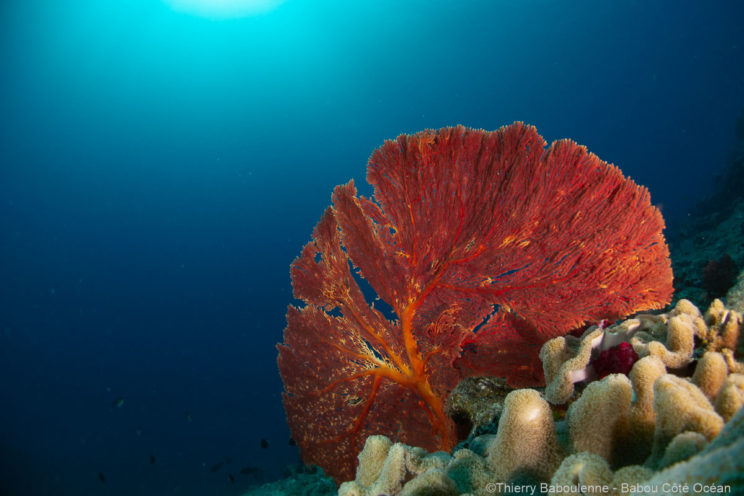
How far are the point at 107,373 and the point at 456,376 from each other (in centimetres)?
7590

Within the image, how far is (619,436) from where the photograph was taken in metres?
1.44

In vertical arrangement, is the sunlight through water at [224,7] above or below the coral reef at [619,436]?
above

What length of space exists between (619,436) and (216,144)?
92.5m

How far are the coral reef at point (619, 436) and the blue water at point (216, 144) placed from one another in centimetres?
4638

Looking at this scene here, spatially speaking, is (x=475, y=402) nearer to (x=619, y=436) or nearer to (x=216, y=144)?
(x=619, y=436)

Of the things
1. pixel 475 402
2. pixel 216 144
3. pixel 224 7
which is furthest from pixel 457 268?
pixel 216 144

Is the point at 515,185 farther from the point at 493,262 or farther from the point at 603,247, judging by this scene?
the point at 603,247

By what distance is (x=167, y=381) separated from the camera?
61.4m

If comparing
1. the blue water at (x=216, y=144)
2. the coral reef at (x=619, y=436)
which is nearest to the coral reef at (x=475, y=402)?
the coral reef at (x=619, y=436)

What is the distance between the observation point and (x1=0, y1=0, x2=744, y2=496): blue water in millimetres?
59094

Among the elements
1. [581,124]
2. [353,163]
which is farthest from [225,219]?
[581,124]

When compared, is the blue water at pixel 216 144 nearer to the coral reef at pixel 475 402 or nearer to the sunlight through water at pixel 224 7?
the sunlight through water at pixel 224 7

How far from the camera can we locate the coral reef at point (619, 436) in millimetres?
1017

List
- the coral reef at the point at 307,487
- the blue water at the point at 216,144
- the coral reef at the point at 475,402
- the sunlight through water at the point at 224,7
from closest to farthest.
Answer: the coral reef at the point at 475,402 < the coral reef at the point at 307,487 < the blue water at the point at 216,144 < the sunlight through water at the point at 224,7
